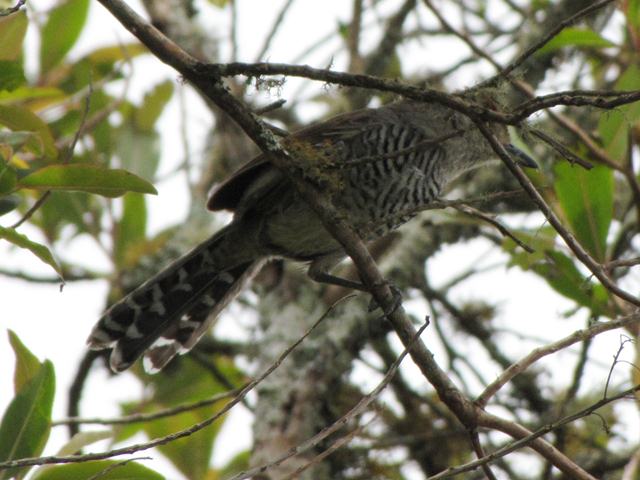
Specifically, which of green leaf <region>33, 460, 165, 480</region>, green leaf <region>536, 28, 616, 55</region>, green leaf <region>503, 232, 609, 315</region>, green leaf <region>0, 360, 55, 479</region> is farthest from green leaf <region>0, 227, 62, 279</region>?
green leaf <region>536, 28, 616, 55</region>

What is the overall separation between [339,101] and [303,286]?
4.95ft

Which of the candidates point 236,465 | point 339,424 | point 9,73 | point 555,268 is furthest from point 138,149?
point 339,424

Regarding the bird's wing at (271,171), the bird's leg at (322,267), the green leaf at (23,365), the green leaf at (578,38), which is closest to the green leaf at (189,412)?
the bird's leg at (322,267)

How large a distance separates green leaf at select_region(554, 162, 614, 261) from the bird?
0.43 m

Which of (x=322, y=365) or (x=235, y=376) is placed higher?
(x=235, y=376)

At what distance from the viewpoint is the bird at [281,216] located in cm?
418

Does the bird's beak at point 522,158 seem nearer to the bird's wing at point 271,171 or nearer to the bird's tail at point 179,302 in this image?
the bird's wing at point 271,171

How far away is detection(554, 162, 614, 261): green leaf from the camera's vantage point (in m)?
3.74

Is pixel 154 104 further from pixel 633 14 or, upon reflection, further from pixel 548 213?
pixel 548 213

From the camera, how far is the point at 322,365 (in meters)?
4.54

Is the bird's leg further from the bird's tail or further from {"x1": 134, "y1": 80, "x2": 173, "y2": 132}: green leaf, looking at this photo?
{"x1": 134, "y1": 80, "x2": 173, "y2": 132}: green leaf

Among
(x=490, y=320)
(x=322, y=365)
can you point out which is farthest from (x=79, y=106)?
(x=490, y=320)

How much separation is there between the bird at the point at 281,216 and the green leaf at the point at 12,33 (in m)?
Result: 1.06

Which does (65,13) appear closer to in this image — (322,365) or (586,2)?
(322,365)
